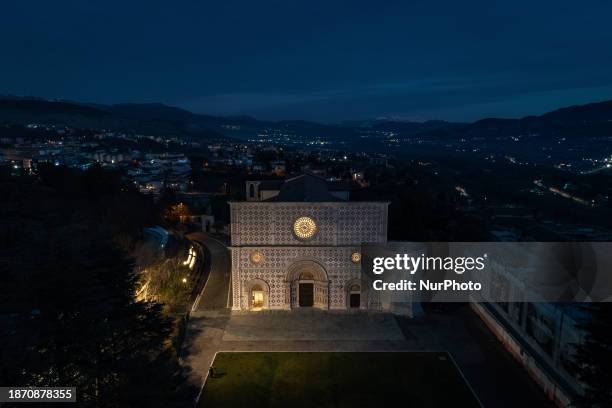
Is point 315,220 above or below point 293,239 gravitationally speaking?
above

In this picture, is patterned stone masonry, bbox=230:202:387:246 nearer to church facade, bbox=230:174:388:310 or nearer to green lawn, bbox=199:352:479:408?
church facade, bbox=230:174:388:310

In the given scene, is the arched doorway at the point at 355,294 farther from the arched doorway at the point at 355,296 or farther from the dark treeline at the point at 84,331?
the dark treeline at the point at 84,331

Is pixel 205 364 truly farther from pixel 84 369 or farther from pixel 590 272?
pixel 590 272

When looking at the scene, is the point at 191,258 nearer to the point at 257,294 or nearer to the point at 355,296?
the point at 257,294

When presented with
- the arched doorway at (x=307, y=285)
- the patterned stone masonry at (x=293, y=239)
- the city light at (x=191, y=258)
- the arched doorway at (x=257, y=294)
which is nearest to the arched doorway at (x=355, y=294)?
the patterned stone masonry at (x=293, y=239)

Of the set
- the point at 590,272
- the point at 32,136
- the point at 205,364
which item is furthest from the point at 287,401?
the point at 32,136

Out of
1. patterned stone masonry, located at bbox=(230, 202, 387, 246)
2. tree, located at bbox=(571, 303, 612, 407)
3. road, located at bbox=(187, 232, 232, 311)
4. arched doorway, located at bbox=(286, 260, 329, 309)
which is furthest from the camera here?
road, located at bbox=(187, 232, 232, 311)

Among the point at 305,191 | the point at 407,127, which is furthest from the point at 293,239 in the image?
the point at 407,127

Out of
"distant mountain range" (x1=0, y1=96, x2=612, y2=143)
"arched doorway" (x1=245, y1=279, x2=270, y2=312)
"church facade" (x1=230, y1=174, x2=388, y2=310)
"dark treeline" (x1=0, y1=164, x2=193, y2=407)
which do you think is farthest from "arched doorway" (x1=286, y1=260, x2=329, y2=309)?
"distant mountain range" (x1=0, y1=96, x2=612, y2=143)
